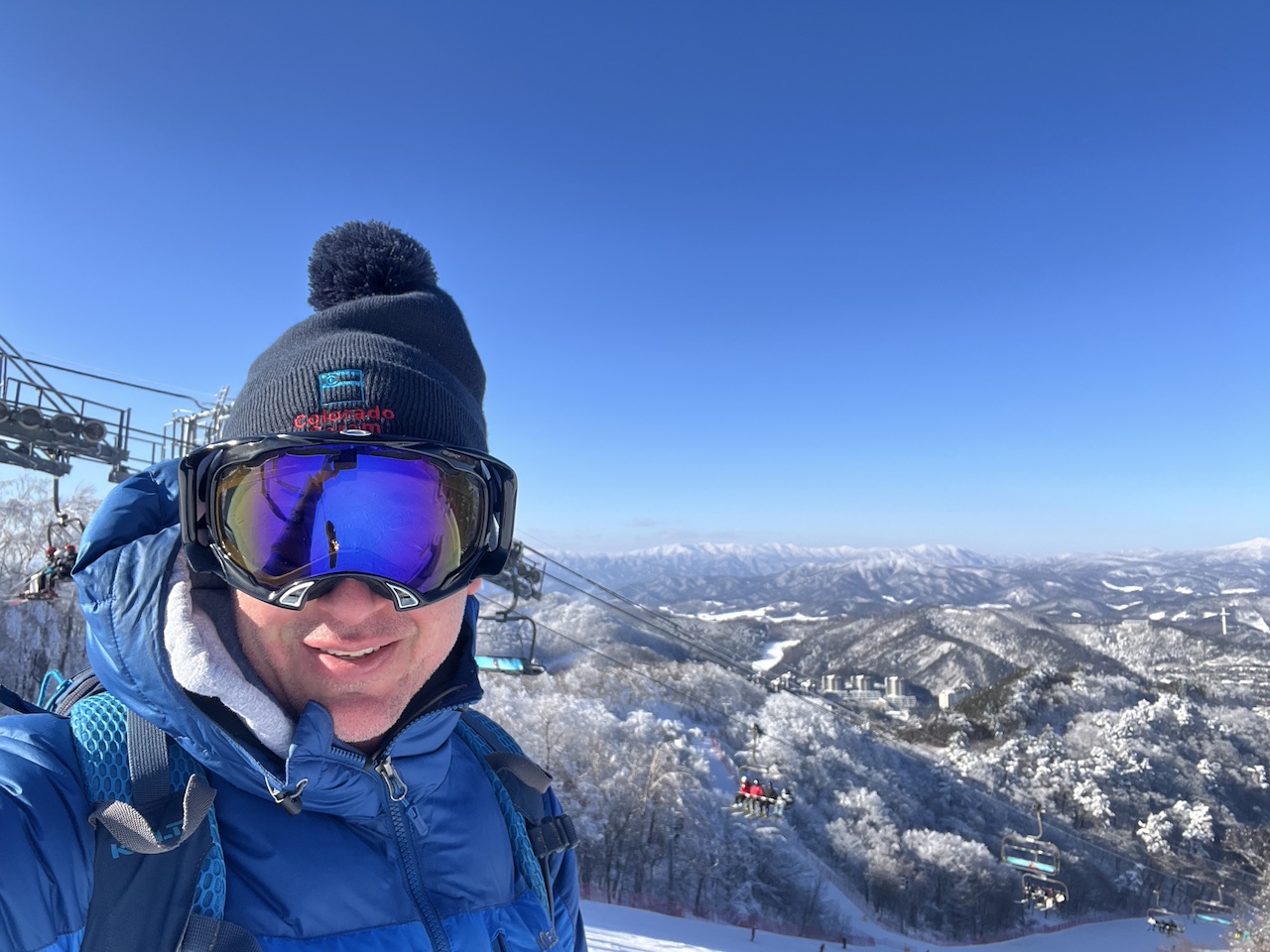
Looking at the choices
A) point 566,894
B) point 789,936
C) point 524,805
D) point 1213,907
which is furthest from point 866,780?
point 524,805

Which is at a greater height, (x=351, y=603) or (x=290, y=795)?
(x=351, y=603)

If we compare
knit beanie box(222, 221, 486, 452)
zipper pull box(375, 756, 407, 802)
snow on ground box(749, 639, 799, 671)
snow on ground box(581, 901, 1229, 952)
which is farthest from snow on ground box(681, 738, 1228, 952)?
snow on ground box(749, 639, 799, 671)

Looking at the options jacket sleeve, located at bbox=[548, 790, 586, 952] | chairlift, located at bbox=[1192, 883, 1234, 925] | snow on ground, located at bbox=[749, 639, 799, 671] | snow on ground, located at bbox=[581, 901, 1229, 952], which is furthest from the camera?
snow on ground, located at bbox=[749, 639, 799, 671]

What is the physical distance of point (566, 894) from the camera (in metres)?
2.02

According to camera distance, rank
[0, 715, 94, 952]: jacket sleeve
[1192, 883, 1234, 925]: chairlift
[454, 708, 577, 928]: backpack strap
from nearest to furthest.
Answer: [0, 715, 94, 952]: jacket sleeve < [454, 708, 577, 928]: backpack strap < [1192, 883, 1234, 925]: chairlift

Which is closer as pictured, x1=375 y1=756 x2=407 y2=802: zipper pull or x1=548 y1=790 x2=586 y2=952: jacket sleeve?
x1=375 y1=756 x2=407 y2=802: zipper pull

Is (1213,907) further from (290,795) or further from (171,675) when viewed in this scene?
(171,675)

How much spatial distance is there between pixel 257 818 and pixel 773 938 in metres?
33.3

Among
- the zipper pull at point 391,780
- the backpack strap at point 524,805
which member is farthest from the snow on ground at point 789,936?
the zipper pull at point 391,780

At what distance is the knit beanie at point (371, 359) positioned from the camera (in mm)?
1528

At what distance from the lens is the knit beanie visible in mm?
1528

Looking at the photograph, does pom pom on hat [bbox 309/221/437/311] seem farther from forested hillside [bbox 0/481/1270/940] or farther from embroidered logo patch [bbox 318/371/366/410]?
forested hillside [bbox 0/481/1270/940]

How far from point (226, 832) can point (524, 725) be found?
3667 cm

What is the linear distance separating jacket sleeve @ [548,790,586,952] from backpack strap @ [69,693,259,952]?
1022mm
